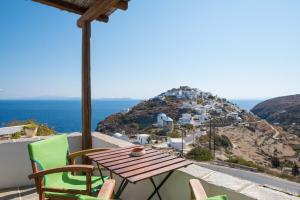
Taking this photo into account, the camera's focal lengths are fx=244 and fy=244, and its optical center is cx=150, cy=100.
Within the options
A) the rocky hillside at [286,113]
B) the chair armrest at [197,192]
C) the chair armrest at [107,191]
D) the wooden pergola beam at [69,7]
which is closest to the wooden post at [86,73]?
the wooden pergola beam at [69,7]

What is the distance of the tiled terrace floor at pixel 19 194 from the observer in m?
2.87

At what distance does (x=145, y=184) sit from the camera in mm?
2389

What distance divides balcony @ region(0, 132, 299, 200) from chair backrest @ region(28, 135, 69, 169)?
2.04 feet

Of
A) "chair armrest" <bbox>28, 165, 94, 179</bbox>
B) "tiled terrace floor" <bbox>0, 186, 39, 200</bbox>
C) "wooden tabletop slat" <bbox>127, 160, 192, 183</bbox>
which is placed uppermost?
"wooden tabletop slat" <bbox>127, 160, 192, 183</bbox>

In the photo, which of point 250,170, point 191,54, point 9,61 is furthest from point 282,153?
point 9,61

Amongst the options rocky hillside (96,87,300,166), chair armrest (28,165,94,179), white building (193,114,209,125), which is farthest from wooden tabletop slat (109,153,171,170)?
white building (193,114,209,125)

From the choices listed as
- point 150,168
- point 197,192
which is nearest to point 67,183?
point 150,168

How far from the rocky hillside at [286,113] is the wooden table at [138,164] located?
44387 mm

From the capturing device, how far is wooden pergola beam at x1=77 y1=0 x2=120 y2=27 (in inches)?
106

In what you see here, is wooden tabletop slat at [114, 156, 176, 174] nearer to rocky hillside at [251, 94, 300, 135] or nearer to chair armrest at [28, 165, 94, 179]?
chair armrest at [28, 165, 94, 179]

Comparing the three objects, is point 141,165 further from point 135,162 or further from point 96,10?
point 96,10

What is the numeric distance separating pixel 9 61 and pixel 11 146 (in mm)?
11720

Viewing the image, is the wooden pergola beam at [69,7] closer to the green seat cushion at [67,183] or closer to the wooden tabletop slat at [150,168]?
the green seat cushion at [67,183]

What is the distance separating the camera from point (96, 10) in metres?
2.92
